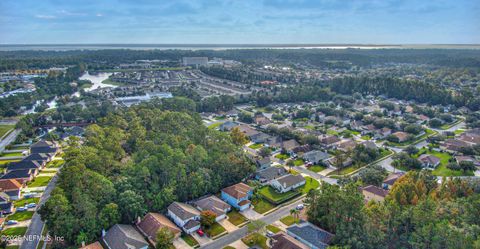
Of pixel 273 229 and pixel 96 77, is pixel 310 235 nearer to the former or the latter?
pixel 273 229

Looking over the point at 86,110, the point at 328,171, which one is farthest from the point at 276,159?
the point at 86,110

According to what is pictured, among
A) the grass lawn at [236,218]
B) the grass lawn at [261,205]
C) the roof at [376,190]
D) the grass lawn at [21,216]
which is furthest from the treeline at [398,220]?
the grass lawn at [21,216]

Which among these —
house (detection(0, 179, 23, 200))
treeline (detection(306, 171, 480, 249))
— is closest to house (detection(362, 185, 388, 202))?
treeline (detection(306, 171, 480, 249))

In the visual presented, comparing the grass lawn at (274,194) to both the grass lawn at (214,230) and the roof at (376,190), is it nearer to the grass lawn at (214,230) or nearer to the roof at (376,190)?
the grass lawn at (214,230)

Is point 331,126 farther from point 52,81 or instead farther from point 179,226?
point 52,81

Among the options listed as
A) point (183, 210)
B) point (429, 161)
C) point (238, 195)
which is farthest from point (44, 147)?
point (429, 161)

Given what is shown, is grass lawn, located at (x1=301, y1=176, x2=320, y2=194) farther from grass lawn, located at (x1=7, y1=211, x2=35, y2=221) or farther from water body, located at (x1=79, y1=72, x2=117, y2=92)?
water body, located at (x1=79, y1=72, x2=117, y2=92)
